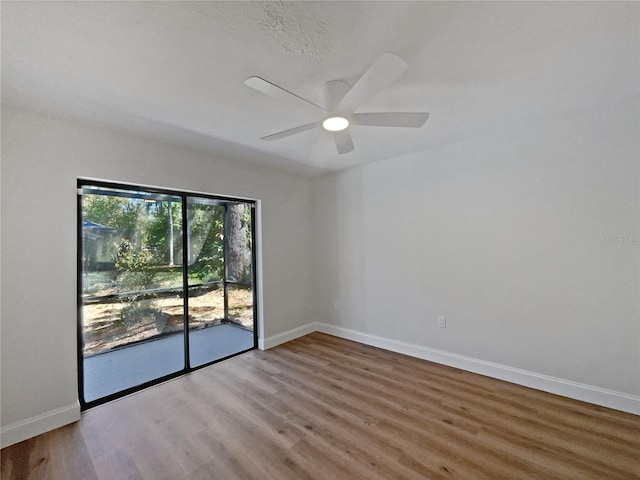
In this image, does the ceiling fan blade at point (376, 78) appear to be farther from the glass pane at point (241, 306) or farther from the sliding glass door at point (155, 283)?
the glass pane at point (241, 306)

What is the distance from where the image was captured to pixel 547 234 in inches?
94.4

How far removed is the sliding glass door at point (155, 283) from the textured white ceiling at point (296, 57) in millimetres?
871

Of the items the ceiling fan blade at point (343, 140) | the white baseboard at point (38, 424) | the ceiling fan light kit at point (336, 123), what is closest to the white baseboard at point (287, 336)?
the white baseboard at point (38, 424)

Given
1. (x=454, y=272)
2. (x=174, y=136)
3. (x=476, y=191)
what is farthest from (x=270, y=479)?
(x=476, y=191)

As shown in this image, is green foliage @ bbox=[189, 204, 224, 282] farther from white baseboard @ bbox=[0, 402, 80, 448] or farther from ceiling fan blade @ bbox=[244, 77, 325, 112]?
ceiling fan blade @ bbox=[244, 77, 325, 112]

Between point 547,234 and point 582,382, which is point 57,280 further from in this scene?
point 582,382

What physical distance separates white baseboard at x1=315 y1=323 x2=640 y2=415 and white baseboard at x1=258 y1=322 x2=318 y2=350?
833 mm

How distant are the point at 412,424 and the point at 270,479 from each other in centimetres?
109

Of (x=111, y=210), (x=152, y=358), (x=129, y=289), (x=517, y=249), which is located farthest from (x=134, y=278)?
(x=517, y=249)

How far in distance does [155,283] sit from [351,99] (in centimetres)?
265

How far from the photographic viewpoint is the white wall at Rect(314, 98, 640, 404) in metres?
2.12

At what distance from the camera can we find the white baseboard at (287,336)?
3520mm

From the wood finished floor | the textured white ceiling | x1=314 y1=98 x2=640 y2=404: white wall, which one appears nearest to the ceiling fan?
the textured white ceiling

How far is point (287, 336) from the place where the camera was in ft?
12.5
